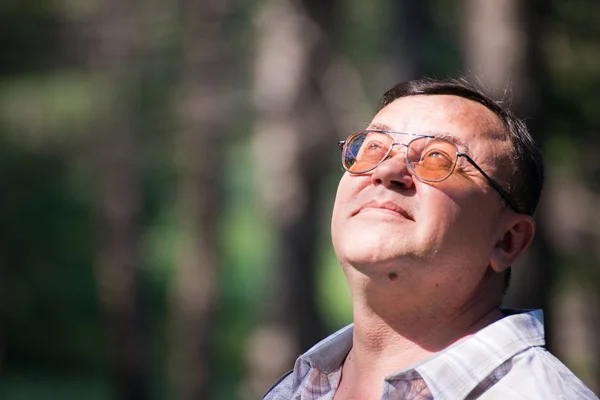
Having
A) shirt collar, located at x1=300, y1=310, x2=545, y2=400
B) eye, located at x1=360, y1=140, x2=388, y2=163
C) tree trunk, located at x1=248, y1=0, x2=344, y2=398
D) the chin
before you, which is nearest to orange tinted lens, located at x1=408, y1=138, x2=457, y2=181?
eye, located at x1=360, y1=140, x2=388, y2=163

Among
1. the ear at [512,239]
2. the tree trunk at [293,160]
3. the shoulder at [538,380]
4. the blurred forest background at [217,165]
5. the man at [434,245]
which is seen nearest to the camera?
the shoulder at [538,380]

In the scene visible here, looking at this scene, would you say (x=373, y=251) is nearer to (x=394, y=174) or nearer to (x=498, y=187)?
(x=394, y=174)

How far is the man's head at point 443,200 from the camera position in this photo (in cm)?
280

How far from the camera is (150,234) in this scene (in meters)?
29.4

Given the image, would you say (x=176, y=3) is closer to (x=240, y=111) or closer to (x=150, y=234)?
(x=240, y=111)

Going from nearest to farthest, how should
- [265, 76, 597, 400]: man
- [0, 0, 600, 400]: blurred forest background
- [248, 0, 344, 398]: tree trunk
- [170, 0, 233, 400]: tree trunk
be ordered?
[265, 76, 597, 400]: man < [0, 0, 600, 400]: blurred forest background < [248, 0, 344, 398]: tree trunk < [170, 0, 233, 400]: tree trunk

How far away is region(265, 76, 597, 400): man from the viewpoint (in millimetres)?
2689

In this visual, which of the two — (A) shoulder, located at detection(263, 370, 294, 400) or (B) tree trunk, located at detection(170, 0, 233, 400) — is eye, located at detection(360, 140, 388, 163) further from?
(B) tree trunk, located at detection(170, 0, 233, 400)

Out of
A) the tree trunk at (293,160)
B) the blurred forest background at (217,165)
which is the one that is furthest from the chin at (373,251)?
the tree trunk at (293,160)

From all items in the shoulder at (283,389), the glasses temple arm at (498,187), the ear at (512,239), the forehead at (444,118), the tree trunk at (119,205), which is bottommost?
the tree trunk at (119,205)

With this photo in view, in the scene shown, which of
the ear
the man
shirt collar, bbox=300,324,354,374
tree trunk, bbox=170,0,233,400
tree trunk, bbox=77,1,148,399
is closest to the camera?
the man

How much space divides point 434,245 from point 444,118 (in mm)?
410

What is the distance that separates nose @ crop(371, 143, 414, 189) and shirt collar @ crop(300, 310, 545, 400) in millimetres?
484

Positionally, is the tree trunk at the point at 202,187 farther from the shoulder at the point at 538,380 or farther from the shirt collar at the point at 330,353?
the shoulder at the point at 538,380
